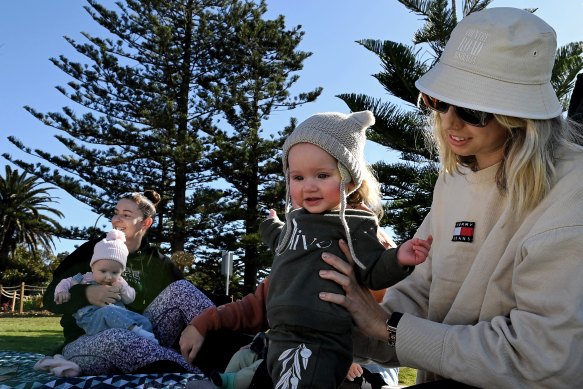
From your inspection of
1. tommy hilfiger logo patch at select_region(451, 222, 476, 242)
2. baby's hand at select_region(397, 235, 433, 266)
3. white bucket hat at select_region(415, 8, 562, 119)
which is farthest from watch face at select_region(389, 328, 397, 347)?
white bucket hat at select_region(415, 8, 562, 119)

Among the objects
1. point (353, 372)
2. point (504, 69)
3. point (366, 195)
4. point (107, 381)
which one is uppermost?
point (504, 69)

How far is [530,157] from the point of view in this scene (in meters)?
1.55

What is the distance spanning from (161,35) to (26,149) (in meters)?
5.32

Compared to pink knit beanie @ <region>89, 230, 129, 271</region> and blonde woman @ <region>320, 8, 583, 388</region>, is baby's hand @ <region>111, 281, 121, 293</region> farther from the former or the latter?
blonde woman @ <region>320, 8, 583, 388</region>

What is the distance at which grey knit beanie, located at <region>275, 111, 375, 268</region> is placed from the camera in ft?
6.47

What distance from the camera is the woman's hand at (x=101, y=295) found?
3.24 meters

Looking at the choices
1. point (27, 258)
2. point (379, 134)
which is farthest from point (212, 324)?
point (27, 258)

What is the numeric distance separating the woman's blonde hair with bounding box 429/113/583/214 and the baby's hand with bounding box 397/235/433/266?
24 centimetres

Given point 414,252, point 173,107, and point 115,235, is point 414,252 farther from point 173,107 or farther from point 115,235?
point 173,107

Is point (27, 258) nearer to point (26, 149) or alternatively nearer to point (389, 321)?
point (26, 149)

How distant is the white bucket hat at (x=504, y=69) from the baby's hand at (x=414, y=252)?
365 mm

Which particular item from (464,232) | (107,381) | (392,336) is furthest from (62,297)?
(464,232)

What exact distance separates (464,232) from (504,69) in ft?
1.41

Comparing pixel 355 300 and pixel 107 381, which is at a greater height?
pixel 355 300
